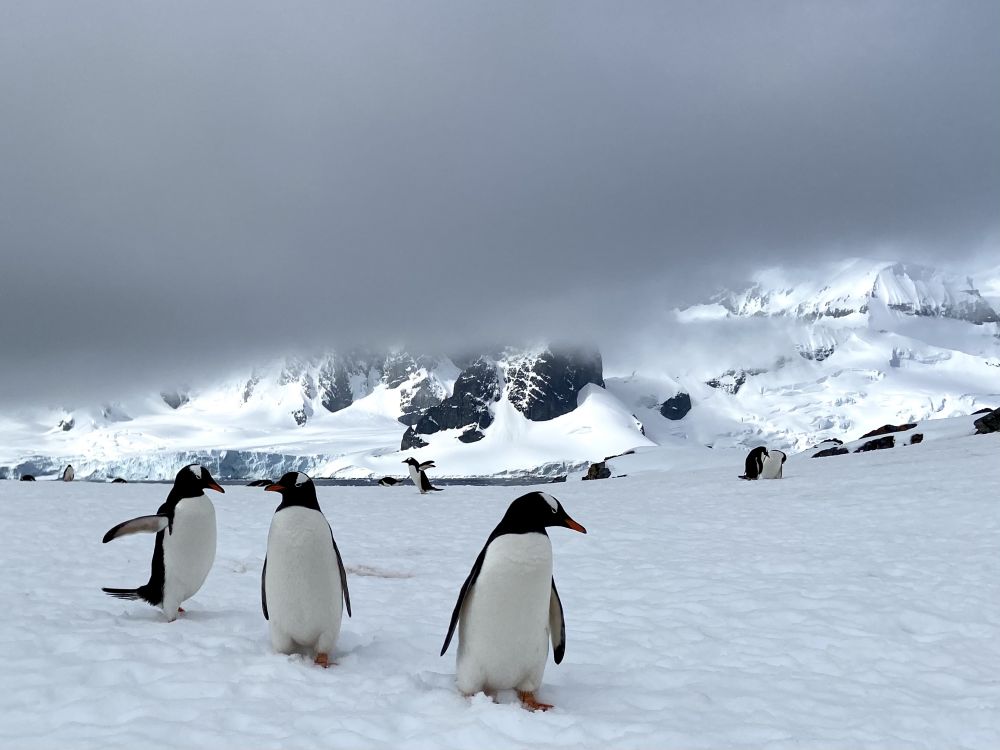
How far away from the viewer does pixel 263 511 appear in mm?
16062

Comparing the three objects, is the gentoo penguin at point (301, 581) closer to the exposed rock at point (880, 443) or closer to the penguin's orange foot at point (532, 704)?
the penguin's orange foot at point (532, 704)

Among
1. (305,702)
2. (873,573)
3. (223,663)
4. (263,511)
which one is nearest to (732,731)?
(305,702)

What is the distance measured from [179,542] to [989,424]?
30790 mm

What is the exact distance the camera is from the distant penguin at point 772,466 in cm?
2175

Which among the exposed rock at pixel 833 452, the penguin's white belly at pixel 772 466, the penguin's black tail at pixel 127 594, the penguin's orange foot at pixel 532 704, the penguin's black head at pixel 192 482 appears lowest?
the penguin's orange foot at pixel 532 704

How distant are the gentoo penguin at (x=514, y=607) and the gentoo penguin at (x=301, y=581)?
1131 mm

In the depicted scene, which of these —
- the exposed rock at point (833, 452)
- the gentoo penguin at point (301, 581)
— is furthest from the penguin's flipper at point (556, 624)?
the exposed rock at point (833, 452)

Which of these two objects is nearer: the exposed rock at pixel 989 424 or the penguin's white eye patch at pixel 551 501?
the penguin's white eye patch at pixel 551 501

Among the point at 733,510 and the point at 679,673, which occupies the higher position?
the point at 733,510

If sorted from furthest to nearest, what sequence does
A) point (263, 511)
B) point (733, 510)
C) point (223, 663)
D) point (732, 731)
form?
point (263, 511), point (733, 510), point (223, 663), point (732, 731)

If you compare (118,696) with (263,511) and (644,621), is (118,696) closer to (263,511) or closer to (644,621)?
(644,621)

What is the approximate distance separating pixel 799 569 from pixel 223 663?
6703 mm

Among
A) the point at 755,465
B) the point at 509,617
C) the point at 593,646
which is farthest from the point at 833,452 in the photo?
the point at 509,617

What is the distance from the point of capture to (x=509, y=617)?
416cm
